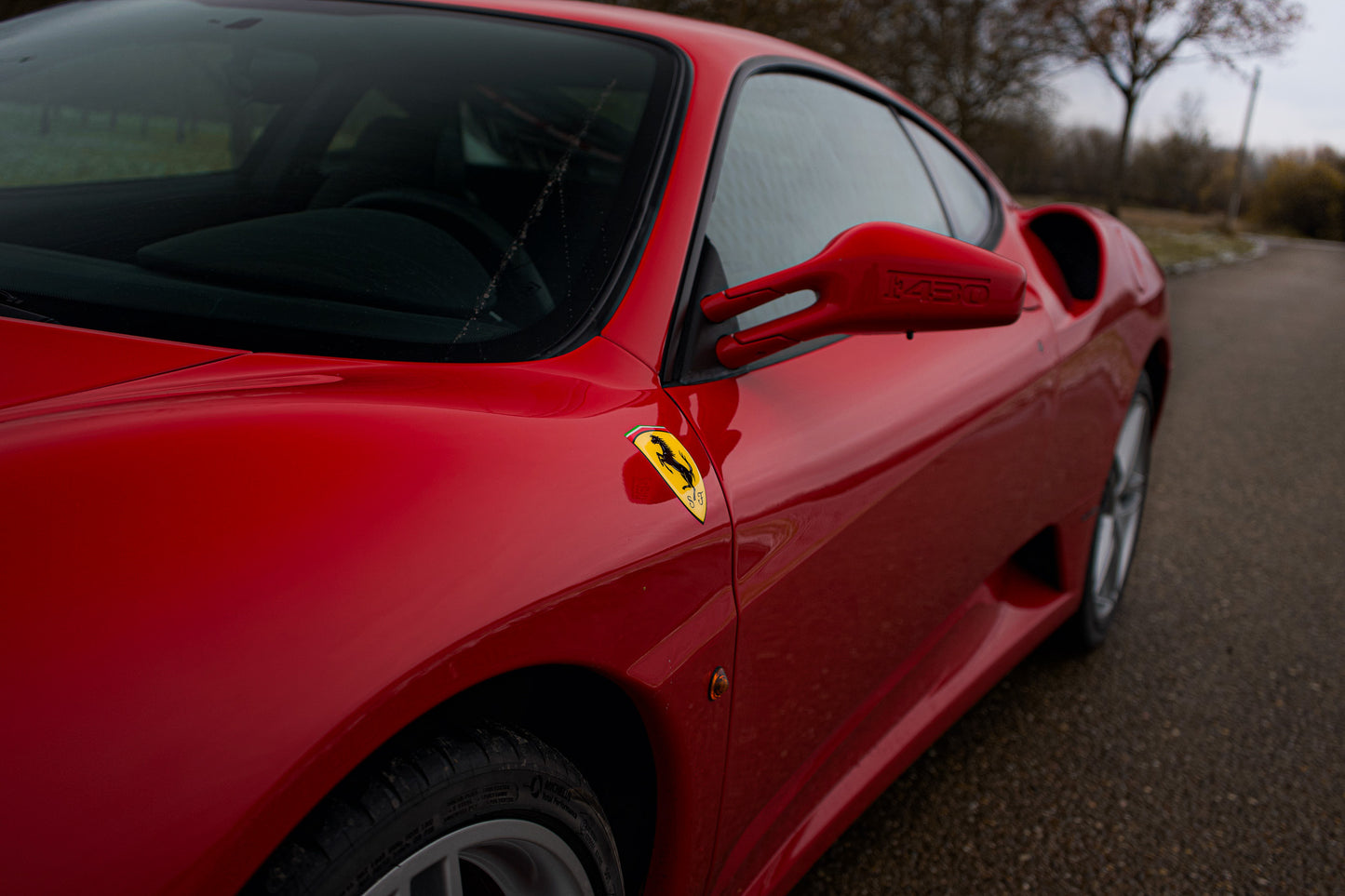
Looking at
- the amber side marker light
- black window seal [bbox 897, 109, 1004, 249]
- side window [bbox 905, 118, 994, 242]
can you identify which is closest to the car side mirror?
the amber side marker light

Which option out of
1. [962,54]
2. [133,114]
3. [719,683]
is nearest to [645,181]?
[719,683]

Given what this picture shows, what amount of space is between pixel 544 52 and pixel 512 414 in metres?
0.83

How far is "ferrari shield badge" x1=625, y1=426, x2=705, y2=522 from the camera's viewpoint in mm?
1129

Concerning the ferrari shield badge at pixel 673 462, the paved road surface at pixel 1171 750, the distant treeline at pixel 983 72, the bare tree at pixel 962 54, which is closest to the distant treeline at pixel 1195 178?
the distant treeline at pixel 983 72

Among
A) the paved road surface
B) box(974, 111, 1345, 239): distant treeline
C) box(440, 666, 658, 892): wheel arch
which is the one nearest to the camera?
box(440, 666, 658, 892): wheel arch

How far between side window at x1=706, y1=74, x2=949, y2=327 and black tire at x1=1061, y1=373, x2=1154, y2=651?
3.15 feet

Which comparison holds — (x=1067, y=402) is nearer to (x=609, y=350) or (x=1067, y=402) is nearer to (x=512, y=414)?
(x=609, y=350)

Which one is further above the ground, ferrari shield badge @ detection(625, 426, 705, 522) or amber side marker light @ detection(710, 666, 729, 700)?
ferrari shield badge @ detection(625, 426, 705, 522)

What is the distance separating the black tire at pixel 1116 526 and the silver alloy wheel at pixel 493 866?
1879 millimetres

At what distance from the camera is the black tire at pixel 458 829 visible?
807 millimetres

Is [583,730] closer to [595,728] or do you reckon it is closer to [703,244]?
[595,728]

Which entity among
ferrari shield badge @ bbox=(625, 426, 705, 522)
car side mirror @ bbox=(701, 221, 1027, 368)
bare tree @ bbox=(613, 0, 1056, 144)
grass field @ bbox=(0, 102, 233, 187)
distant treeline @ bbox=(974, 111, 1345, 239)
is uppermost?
bare tree @ bbox=(613, 0, 1056, 144)

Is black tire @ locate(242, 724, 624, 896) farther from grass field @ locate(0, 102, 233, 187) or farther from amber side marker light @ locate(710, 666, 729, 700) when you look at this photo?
grass field @ locate(0, 102, 233, 187)

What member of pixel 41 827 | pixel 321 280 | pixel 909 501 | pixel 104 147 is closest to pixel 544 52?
pixel 321 280
